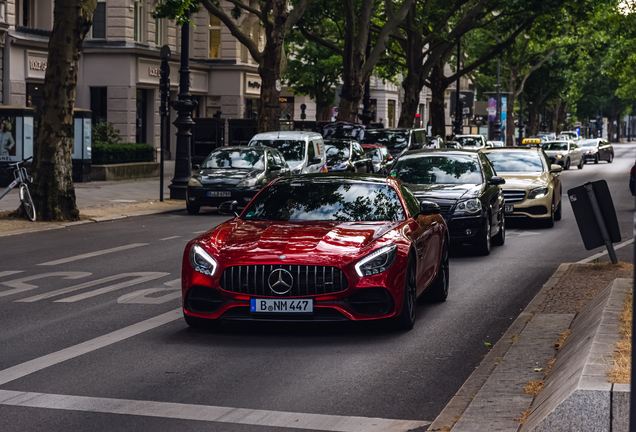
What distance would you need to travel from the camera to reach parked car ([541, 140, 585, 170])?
52719 mm

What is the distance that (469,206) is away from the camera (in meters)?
14.2

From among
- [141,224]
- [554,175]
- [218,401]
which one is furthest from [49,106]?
[218,401]

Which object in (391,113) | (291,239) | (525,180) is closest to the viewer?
(291,239)

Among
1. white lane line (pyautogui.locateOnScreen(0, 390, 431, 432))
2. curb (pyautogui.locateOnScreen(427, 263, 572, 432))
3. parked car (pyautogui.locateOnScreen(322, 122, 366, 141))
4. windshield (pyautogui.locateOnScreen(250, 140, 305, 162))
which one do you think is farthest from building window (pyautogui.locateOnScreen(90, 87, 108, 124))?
white lane line (pyautogui.locateOnScreen(0, 390, 431, 432))

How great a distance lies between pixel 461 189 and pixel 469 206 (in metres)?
0.59

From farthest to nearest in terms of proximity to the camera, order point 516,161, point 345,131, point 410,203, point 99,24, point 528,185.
→ point 99,24, point 345,131, point 516,161, point 528,185, point 410,203

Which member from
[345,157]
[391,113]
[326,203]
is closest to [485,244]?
[326,203]

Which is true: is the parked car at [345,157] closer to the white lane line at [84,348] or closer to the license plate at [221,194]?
the license plate at [221,194]

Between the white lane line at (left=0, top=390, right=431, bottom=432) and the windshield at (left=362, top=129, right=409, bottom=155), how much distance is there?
95.4ft

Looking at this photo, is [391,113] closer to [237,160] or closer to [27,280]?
[237,160]

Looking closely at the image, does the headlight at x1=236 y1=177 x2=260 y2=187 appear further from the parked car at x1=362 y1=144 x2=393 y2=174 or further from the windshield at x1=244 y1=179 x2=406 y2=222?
the windshield at x1=244 y1=179 x2=406 y2=222

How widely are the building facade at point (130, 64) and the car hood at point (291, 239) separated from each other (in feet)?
92.4

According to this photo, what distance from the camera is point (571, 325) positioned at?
8234 mm

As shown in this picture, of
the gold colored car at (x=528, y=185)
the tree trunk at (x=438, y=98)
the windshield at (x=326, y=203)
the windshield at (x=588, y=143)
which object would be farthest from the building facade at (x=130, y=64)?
the windshield at (x=326, y=203)
